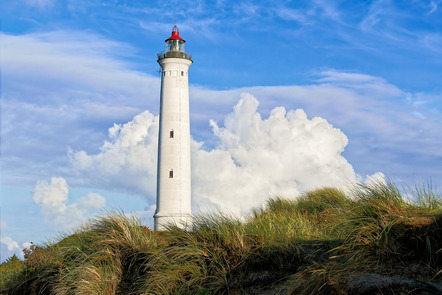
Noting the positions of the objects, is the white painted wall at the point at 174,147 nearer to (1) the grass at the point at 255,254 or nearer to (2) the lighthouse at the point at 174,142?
(2) the lighthouse at the point at 174,142

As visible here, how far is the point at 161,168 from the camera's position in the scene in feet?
119

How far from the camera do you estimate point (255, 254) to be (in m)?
8.86

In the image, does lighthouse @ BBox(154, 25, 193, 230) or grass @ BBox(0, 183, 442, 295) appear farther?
lighthouse @ BBox(154, 25, 193, 230)

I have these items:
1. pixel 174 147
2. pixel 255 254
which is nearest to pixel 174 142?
pixel 174 147

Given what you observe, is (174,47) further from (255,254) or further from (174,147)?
(255,254)

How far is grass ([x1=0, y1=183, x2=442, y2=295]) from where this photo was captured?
7.23m

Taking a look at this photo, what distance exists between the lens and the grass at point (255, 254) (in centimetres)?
723

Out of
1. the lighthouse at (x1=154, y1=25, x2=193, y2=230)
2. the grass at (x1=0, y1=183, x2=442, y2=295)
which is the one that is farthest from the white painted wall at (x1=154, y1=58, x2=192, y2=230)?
the grass at (x1=0, y1=183, x2=442, y2=295)

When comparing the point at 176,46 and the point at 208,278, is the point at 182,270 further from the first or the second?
the point at 176,46

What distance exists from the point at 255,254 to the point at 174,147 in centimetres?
2781

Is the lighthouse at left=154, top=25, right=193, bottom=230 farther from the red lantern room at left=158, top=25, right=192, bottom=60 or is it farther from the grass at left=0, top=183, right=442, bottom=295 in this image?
the grass at left=0, top=183, right=442, bottom=295

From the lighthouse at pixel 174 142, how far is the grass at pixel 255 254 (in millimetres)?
23549

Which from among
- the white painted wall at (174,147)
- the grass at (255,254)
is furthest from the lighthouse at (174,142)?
the grass at (255,254)

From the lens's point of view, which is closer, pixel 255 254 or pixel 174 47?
pixel 255 254
